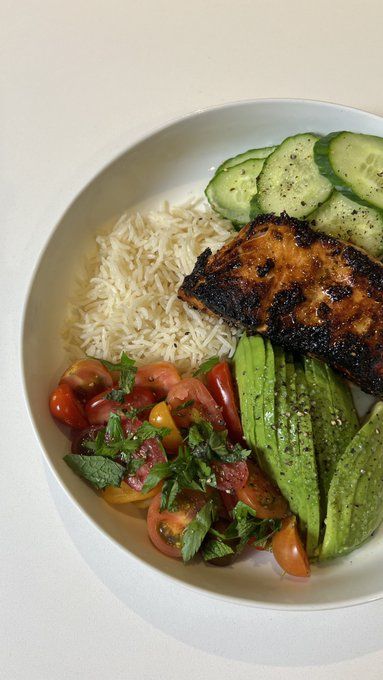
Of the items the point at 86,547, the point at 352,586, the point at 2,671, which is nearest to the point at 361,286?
the point at 352,586

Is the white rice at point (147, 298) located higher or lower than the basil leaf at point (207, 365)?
higher

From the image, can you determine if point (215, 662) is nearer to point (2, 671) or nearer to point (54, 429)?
point (2, 671)

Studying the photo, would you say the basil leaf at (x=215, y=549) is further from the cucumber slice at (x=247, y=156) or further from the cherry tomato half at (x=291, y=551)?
the cucumber slice at (x=247, y=156)

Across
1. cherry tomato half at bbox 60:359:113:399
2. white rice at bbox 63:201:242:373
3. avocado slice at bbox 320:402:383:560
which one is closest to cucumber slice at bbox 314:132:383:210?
white rice at bbox 63:201:242:373

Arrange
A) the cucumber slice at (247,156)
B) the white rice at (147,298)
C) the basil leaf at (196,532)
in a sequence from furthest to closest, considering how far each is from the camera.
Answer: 1. the cucumber slice at (247,156)
2. the white rice at (147,298)
3. the basil leaf at (196,532)

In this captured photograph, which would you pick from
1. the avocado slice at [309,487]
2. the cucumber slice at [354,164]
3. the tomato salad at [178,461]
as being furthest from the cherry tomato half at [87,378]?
the cucumber slice at [354,164]

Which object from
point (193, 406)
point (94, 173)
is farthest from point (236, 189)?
point (193, 406)
